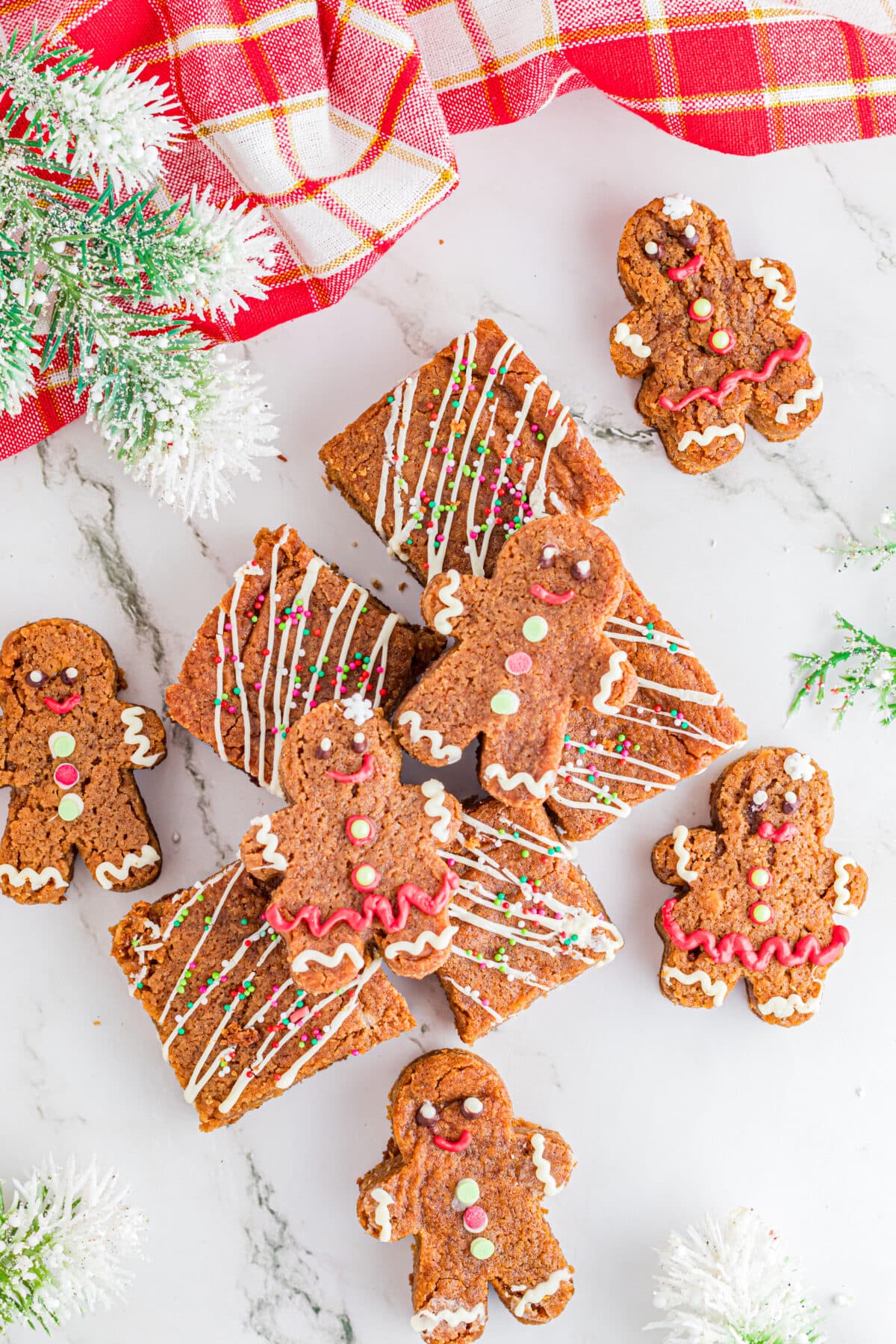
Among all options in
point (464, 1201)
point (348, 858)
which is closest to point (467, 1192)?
point (464, 1201)

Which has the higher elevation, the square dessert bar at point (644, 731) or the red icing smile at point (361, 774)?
the red icing smile at point (361, 774)

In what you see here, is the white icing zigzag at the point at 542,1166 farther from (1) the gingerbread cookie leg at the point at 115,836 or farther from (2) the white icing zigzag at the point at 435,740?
(1) the gingerbread cookie leg at the point at 115,836

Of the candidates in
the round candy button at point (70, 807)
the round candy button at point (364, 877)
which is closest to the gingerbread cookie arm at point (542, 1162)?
the round candy button at point (364, 877)

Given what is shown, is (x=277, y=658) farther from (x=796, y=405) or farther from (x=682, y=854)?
(x=796, y=405)

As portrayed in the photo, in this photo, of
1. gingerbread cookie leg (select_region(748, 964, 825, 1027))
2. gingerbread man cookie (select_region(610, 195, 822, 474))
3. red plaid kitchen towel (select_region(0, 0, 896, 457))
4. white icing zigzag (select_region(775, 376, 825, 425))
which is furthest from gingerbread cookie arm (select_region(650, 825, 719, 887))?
red plaid kitchen towel (select_region(0, 0, 896, 457))

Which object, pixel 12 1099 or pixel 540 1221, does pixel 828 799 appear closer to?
pixel 540 1221

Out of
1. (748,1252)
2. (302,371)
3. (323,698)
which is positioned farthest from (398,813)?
(748,1252)
